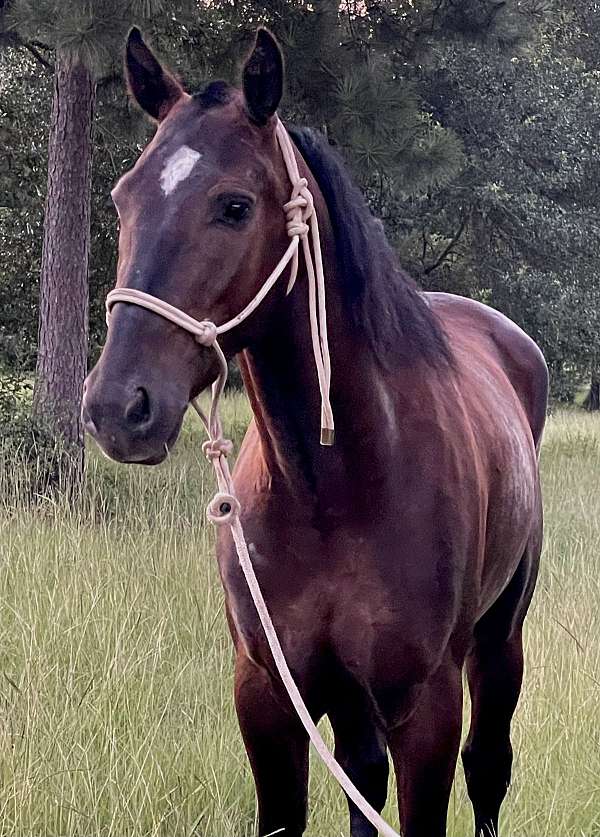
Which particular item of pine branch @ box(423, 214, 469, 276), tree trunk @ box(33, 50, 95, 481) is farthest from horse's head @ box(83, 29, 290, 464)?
pine branch @ box(423, 214, 469, 276)

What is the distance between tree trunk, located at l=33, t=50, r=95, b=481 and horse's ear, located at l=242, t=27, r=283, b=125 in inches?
215

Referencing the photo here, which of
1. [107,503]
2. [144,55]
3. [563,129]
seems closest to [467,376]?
[144,55]

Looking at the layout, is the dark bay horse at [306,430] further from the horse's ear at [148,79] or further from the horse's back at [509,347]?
the horse's back at [509,347]

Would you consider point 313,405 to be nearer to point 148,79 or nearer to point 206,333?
point 206,333

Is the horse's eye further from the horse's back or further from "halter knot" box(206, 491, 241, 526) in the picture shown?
the horse's back

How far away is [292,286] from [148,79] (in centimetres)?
49

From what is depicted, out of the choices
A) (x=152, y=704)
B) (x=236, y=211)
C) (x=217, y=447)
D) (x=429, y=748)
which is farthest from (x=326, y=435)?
(x=152, y=704)

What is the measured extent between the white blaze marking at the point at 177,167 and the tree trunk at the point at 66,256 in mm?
5496

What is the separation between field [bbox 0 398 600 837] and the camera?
2.63m

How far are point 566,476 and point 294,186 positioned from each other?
24.2ft

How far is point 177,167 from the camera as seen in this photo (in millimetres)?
1597

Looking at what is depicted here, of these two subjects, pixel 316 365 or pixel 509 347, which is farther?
pixel 509 347

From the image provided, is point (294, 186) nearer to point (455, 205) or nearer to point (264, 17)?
point (264, 17)

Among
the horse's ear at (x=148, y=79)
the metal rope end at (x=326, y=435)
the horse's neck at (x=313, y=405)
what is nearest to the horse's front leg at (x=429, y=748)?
the horse's neck at (x=313, y=405)
